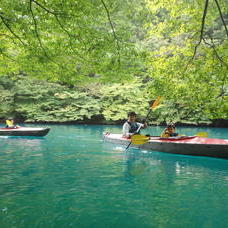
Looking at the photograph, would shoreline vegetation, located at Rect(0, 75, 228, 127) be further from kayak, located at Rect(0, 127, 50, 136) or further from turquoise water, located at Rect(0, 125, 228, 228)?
turquoise water, located at Rect(0, 125, 228, 228)

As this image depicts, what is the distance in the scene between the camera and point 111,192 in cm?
467

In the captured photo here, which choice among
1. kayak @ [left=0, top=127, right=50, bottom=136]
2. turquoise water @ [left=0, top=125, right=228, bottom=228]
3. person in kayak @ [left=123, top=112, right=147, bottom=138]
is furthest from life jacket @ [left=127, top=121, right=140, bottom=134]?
kayak @ [left=0, top=127, right=50, bottom=136]

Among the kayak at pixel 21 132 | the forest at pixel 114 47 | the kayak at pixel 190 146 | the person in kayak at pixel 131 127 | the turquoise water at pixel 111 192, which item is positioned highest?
the forest at pixel 114 47

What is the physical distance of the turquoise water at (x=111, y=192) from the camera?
3.56m

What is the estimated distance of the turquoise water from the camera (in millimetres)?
3562

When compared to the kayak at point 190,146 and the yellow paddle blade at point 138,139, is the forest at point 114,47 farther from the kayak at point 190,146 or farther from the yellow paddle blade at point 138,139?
the yellow paddle blade at point 138,139

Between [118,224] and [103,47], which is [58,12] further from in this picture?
[118,224]

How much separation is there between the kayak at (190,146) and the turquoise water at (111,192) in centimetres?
27

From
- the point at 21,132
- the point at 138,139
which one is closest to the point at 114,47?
the point at 138,139

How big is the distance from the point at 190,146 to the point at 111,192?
430cm

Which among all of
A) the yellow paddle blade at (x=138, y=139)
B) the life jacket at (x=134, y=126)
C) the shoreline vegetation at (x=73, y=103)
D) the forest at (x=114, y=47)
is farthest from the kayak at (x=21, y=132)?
the shoreline vegetation at (x=73, y=103)

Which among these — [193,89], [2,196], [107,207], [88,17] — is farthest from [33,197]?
[193,89]

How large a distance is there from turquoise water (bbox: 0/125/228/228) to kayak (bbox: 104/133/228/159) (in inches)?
10.5

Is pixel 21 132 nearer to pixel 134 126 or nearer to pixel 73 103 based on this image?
pixel 134 126
